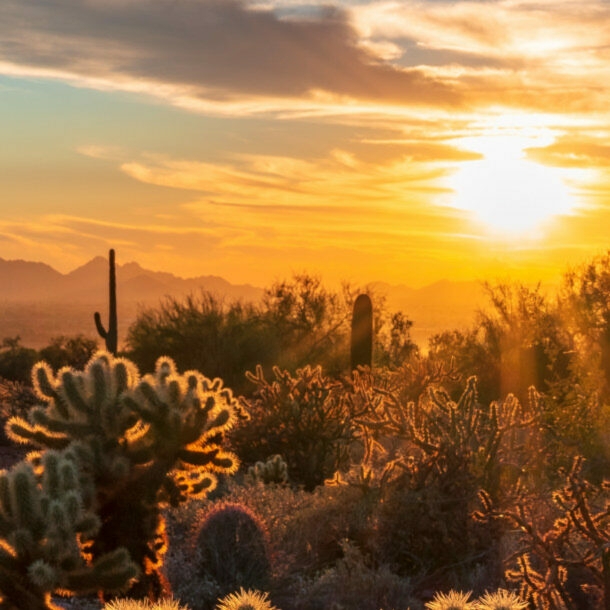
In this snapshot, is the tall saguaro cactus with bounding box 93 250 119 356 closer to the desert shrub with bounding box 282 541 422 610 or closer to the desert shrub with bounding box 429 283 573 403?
the desert shrub with bounding box 429 283 573 403

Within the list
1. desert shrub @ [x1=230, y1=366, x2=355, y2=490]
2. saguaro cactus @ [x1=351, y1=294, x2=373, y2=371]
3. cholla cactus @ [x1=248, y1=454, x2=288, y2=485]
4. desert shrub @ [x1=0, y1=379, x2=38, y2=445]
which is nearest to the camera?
cholla cactus @ [x1=248, y1=454, x2=288, y2=485]

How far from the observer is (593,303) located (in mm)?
36562

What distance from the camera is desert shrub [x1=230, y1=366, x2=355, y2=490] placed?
47.6 feet

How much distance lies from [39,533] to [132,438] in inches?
47.3

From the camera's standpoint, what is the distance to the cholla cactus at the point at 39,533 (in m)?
6.86

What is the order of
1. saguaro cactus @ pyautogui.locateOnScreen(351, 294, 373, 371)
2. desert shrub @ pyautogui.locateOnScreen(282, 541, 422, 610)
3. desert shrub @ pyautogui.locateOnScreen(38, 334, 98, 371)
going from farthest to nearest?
desert shrub @ pyautogui.locateOnScreen(38, 334, 98, 371) → saguaro cactus @ pyautogui.locateOnScreen(351, 294, 373, 371) → desert shrub @ pyautogui.locateOnScreen(282, 541, 422, 610)

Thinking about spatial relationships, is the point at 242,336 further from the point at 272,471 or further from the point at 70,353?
the point at 272,471

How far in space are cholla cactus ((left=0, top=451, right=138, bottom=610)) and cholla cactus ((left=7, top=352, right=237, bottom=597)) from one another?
2.08 feet

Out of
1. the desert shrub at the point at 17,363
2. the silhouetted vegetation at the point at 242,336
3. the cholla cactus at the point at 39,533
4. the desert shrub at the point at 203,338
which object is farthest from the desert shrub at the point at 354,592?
the desert shrub at the point at 17,363

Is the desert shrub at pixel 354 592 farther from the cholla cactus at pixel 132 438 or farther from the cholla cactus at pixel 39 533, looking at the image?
the cholla cactus at pixel 39 533

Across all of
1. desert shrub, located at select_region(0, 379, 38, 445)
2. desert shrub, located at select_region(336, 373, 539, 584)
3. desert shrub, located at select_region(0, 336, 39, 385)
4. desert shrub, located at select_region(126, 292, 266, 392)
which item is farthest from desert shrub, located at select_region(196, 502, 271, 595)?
desert shrub, located at select_region(0, 336, 39, 385)

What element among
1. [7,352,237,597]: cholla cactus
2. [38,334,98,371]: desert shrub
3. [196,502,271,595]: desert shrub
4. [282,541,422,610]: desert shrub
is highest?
[7,352,237,597]: cholla cactus

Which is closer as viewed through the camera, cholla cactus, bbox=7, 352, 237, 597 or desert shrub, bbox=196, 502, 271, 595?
cholla cactus, bbox=7, 352, 237, 597

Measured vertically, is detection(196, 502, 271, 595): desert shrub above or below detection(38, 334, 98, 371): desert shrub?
below
